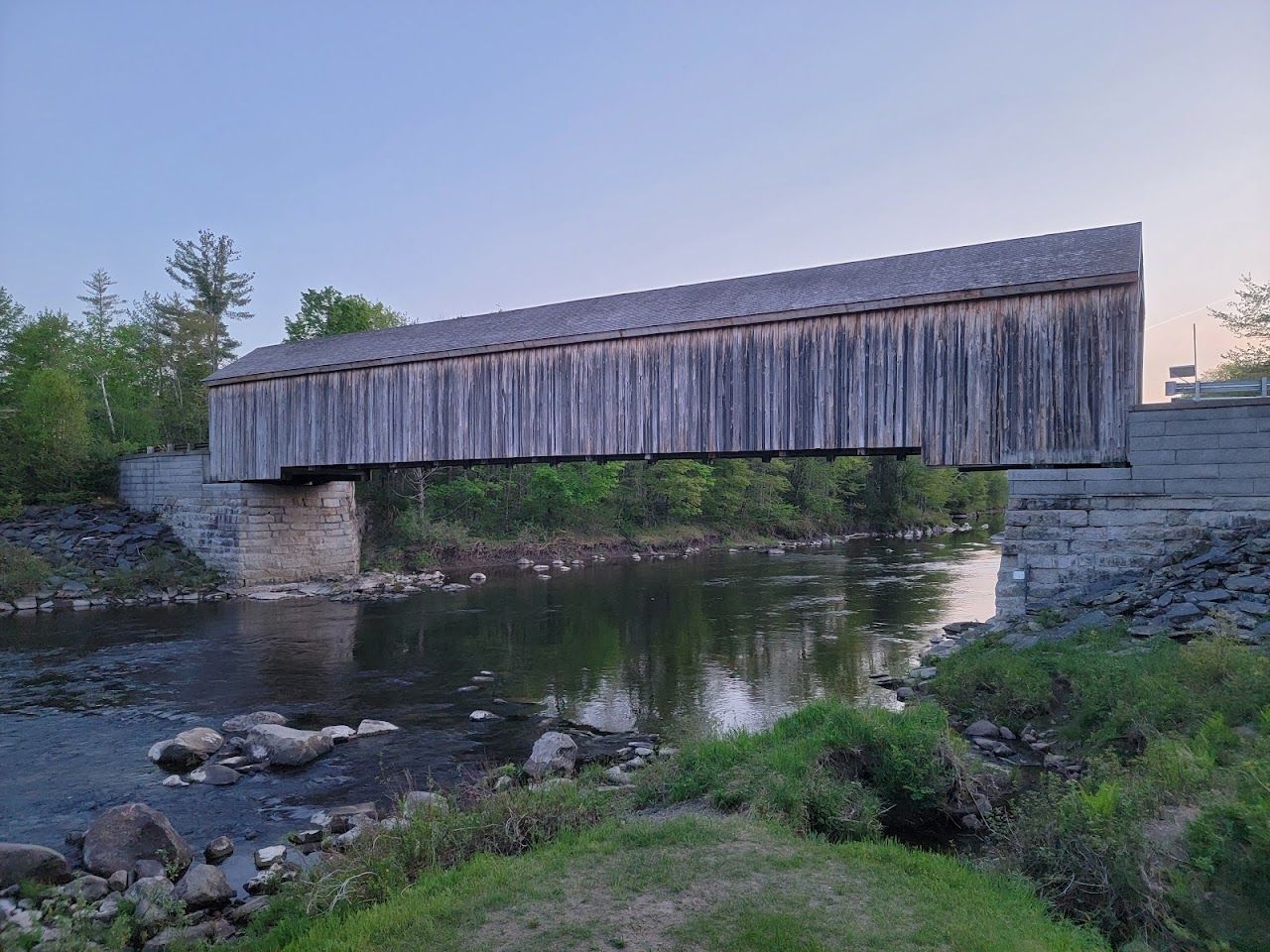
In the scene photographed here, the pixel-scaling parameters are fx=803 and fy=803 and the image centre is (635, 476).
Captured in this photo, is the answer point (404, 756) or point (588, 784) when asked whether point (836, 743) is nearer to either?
point (588, 784)

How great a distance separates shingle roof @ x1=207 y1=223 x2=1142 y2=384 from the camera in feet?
32.6

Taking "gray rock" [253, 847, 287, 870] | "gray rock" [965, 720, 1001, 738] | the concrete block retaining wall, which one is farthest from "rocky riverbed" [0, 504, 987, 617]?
"gray rock" [965, 720, 1001, 738]

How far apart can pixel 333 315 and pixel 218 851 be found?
22.3 meters

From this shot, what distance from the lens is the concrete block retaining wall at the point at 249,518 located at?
16953 millimetres

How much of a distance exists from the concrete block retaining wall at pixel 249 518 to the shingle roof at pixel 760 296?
2560 mm

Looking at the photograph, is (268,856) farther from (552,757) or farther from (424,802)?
(552,757)

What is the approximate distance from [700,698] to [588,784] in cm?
358

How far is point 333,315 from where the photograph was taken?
24891 mm

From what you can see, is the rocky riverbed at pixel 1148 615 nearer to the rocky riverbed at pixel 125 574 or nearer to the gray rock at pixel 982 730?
the gray rock at pixel 982 730

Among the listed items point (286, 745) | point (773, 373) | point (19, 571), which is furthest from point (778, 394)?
point (19, 571)

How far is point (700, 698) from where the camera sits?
870 centimetres

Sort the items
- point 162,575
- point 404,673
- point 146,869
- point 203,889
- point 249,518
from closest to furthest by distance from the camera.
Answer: point 203,889 < point 146,869 < point 404,673 < point 162,575 < point 249,518

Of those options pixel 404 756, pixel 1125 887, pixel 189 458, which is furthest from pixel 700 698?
pixel 189 458

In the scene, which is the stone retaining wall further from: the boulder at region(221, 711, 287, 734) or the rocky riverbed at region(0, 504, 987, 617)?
the rocky riverbed at region(0, 504, 987, 617)
